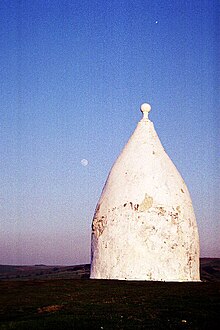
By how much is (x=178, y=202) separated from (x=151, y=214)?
1735mm

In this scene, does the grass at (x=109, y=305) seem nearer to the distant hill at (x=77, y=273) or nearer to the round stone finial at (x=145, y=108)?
the round stone finial at (x=145, y=108)

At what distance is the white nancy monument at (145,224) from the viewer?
942 inches

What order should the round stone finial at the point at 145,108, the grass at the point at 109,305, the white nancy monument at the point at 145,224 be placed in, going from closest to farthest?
the grass at the point at 109,305 → the white nancy monument at the point at 145,224 → the round stone finial at the point at 145,108

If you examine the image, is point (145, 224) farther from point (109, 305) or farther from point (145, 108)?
point (109, 305)

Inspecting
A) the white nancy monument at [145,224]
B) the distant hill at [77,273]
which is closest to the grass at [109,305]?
the white nancy monument at [145,224]

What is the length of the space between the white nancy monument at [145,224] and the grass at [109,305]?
2151 millimetres

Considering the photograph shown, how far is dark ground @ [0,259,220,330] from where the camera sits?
40.1 feet

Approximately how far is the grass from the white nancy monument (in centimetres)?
215

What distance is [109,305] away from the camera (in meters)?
15.7

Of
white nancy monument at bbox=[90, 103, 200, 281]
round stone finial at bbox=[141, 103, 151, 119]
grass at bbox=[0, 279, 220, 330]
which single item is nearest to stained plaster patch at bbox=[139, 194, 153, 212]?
white nancy monument at bbox=[90, 103, 200, 281]

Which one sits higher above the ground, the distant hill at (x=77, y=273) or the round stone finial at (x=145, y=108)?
the round stone finial at (x=145, y=108)

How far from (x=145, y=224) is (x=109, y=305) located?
888 cm

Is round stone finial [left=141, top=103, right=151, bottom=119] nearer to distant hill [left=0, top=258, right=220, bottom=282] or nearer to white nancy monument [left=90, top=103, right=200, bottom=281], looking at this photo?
white nancy monument [left=90, top=103, right=200, bottom=281]

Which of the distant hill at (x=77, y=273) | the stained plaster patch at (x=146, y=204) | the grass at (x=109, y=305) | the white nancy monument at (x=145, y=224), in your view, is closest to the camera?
the grass at (x=109, y=305)
